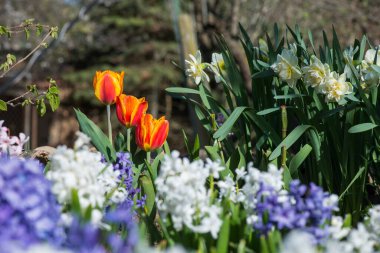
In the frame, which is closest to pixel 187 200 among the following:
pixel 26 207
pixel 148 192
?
pixel 26 207

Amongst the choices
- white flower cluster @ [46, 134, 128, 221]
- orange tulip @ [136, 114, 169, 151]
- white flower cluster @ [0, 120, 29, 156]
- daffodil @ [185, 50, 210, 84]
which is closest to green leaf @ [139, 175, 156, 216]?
orange tulip @ [136, 114, 169, 151]

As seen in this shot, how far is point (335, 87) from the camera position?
2195 millimetres

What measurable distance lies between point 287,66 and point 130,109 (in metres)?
0.63

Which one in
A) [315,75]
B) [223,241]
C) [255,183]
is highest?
[315,75]

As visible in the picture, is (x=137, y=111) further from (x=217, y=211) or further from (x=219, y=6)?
(x=219, y=6)

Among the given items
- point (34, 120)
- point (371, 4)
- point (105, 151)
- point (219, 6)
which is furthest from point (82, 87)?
point (105, 151)

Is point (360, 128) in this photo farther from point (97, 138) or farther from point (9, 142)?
point (9, 142)

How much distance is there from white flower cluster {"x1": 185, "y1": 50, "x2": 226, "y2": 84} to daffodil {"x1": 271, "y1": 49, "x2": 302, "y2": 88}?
1.06ft

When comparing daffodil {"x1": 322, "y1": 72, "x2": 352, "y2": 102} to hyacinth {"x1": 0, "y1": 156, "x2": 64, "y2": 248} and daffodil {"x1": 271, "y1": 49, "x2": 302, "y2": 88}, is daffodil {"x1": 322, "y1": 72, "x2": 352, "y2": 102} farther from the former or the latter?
hyacinth {"x1": 0, "y1": 156, "x2": 64, "y2": 248}

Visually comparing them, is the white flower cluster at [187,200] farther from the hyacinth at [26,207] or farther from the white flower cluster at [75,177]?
the hyacinth at [26,207]

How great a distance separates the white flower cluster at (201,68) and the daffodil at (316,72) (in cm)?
41

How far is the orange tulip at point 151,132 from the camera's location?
7.43 feet

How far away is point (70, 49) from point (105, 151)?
49.8 feet

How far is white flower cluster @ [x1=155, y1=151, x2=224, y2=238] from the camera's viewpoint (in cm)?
140
